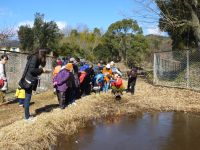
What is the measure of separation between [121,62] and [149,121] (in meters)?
47.5

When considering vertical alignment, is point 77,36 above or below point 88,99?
above

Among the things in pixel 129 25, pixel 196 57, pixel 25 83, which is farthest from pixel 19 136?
pixel 129 25

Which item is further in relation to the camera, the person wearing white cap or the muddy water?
the person wearing white cap

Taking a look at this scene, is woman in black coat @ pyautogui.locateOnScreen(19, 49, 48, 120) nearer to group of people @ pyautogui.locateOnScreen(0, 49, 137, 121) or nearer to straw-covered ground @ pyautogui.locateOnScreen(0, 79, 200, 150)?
group of people @ pyautogui.locateOnScreen(0, 49, 137, 121)

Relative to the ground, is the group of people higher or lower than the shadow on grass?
higher

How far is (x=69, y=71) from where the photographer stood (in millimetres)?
12703

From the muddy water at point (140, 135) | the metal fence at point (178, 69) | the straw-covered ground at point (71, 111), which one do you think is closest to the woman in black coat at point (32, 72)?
the straw-covered ground at point (71, 111)

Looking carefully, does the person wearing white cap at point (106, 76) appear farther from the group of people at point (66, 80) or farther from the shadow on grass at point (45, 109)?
the shadow on grass at point (45, 109)

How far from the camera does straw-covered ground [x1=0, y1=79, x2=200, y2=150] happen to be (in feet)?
28.0

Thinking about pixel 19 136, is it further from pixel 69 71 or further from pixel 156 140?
pixel 69 71

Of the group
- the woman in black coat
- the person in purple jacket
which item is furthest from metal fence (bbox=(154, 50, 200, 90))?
the woman in black coat

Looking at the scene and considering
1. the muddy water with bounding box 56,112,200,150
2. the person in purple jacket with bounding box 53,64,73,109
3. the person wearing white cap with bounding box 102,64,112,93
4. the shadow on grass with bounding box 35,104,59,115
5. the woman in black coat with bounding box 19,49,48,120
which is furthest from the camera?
the person wearing white cap with bounding box 102,64,112,93

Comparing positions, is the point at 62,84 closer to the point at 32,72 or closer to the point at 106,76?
the point at 32,72

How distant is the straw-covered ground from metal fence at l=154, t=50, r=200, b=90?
84 cm
